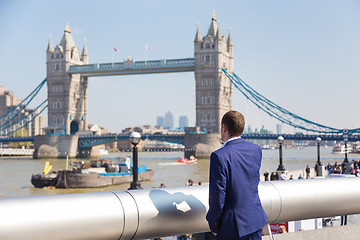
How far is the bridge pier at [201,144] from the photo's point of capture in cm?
5859

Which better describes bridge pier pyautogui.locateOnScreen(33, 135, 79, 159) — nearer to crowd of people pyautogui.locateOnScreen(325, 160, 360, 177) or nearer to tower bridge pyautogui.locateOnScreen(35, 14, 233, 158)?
tower bridge pyautogui.locateOnScreen(35, 14, 233, 158)

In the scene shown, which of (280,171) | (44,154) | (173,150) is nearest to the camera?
(280,171)

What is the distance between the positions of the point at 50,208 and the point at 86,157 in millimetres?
68447

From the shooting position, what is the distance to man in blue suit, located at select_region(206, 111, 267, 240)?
2236 mm

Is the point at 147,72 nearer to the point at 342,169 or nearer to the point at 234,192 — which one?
the point at 342,169

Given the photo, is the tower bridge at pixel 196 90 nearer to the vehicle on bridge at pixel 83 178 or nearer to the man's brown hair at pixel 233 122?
the vehicle on bridge at pixel 83 178

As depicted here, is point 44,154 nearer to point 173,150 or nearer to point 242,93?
point 242,93

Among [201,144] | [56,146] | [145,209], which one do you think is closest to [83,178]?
[145,209]

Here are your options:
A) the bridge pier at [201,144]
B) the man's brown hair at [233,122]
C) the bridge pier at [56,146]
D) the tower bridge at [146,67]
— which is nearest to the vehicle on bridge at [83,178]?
the man's brown hair at [233,122]

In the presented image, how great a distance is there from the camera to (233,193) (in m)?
2.28

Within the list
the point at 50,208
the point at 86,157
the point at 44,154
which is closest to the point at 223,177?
the point at 50,208

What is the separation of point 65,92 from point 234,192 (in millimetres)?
72066

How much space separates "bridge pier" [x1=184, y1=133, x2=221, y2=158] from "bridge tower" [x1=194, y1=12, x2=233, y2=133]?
4596 millimetres

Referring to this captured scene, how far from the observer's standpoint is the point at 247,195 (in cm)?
232
